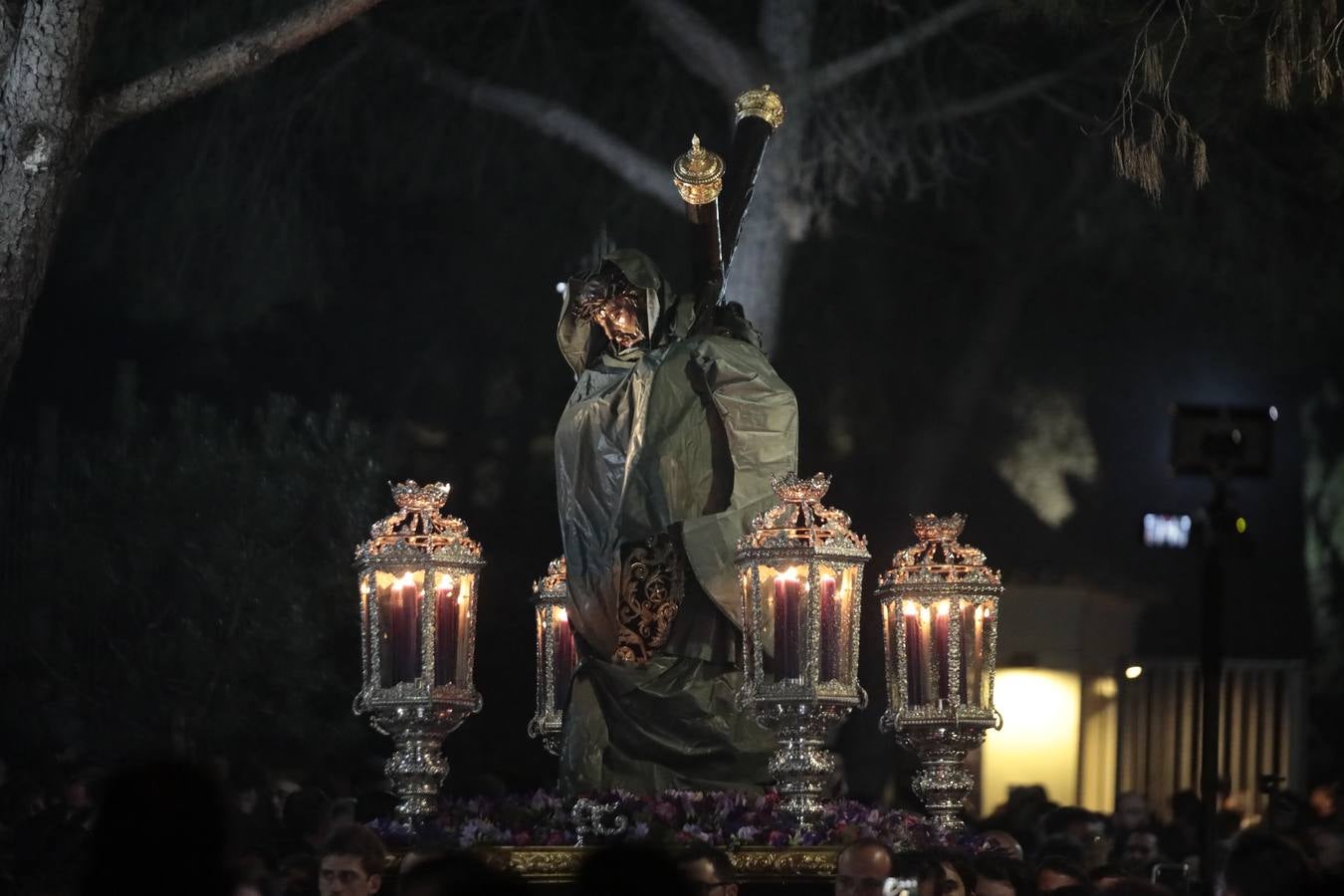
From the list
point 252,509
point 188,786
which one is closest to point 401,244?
point 252,509

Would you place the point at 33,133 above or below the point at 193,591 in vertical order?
above

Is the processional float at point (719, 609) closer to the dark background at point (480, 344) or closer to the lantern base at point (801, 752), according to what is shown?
the lantern base at point (801, 752)

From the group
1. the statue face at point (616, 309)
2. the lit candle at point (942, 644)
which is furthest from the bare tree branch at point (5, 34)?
the lit candle at point (942, 644)

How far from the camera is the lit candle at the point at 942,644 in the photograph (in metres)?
9.57

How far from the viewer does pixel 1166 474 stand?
23.2 metres

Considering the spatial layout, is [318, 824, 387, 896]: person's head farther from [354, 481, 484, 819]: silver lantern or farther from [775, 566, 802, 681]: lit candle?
[775, 566, 802, 681]: lit candle

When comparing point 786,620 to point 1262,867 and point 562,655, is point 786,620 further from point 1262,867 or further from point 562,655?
point 1262,867

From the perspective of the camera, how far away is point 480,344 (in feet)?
71.1

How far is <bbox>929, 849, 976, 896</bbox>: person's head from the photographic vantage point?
787 cm

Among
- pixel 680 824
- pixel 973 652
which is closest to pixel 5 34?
pixel 680 824

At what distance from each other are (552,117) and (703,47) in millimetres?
1410

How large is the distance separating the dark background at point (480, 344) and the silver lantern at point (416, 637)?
7228 mm

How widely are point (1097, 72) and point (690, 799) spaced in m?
11.6

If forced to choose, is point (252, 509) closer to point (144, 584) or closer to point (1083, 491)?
point (144, 584)
